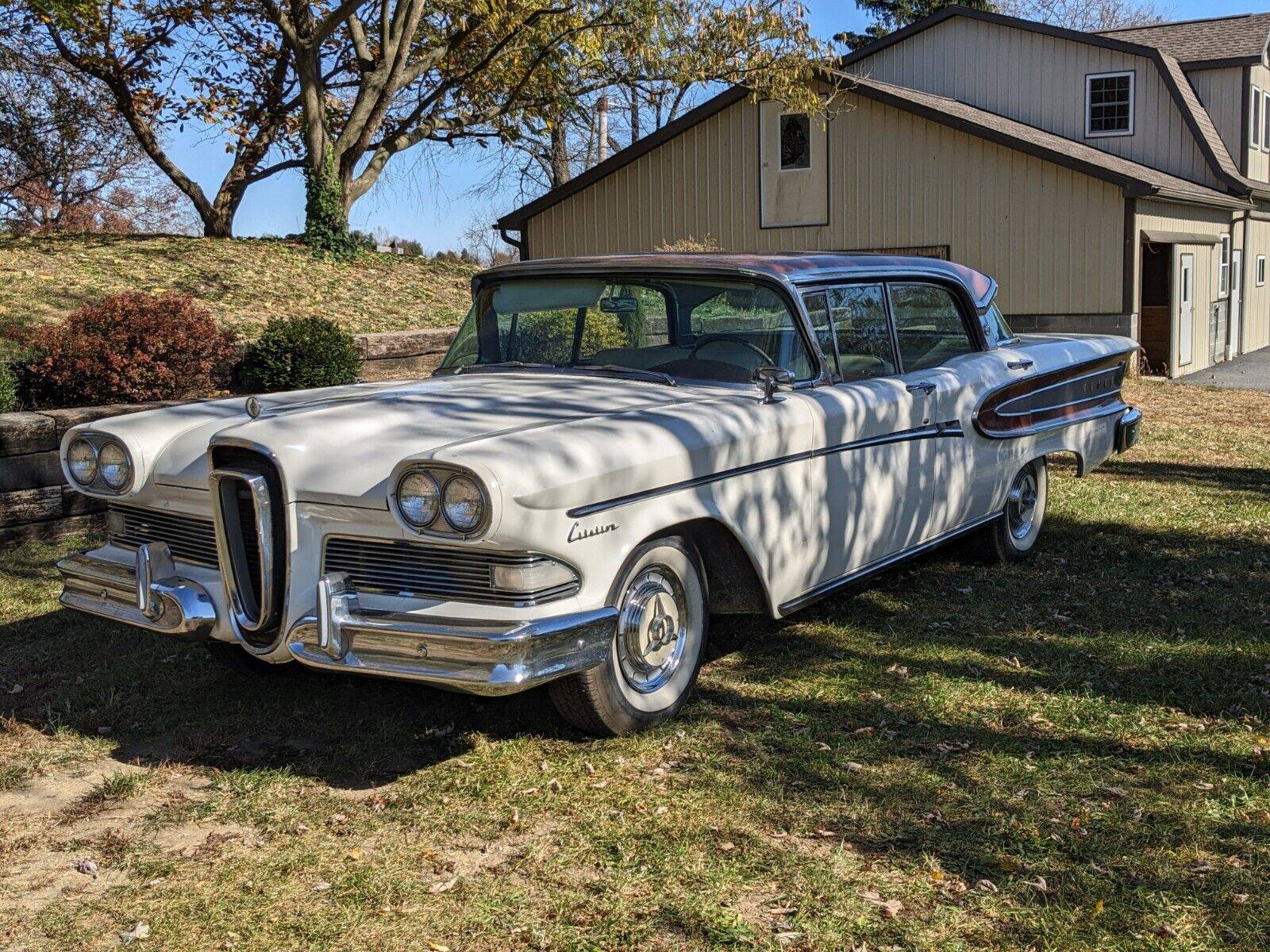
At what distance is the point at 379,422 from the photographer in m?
4.34

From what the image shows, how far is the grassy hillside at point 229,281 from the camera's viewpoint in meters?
13.6

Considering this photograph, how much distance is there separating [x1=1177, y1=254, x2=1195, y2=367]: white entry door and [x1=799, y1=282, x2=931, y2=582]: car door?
16394mm

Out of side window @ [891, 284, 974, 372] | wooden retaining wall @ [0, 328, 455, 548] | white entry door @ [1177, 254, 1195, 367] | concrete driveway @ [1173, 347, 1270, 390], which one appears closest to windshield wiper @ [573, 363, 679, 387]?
side window @ [891, 284, 974, 372]

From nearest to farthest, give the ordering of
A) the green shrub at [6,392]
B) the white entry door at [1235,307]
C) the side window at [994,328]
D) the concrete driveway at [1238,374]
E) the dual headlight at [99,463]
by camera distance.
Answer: the dual headlight at [99,463] < the side window at [994,328] < the green shrub at [6,392] < the concrete driveway at [1238,374] < the white entry door at [1235,307]

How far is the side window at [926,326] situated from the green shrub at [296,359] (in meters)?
5.18

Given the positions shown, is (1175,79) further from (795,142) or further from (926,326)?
(926,326)

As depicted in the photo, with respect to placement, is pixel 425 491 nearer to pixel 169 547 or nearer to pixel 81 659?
pixel 169 547

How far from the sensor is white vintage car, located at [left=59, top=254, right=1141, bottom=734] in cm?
381

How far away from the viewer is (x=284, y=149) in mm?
22484

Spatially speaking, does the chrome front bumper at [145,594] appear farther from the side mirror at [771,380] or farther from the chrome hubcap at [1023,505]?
the chrome hubcap at [1023,505]

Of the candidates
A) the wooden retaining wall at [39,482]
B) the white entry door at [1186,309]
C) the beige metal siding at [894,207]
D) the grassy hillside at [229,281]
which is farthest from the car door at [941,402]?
the white entry door at [1186,309]

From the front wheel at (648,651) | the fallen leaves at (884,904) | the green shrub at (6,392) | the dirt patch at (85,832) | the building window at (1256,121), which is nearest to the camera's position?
the fallen leaves at (884,904)

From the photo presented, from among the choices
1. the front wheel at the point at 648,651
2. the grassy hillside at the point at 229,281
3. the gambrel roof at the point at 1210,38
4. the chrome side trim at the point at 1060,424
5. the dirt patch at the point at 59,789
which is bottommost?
the dirt patch at the point at 59,789

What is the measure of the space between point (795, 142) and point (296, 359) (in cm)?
1336
